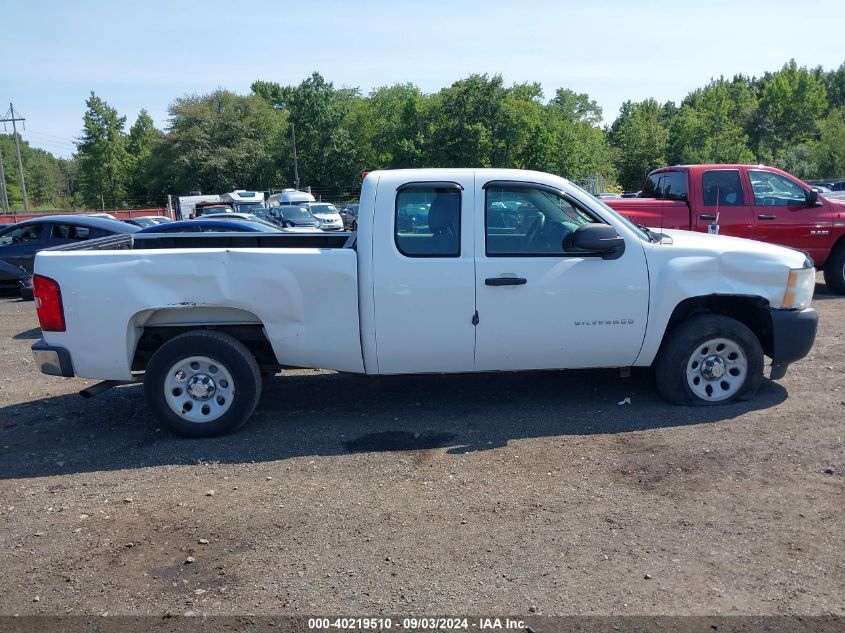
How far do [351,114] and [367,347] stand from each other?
6808 cm

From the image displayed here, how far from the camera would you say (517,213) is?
227 inches

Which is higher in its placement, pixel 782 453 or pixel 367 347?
pixel 367 347

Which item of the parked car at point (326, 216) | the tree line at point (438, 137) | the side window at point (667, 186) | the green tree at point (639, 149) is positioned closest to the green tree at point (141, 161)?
the tree line at point (438, 137)

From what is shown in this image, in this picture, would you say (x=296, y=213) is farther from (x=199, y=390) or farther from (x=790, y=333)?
(x=790, y=333)

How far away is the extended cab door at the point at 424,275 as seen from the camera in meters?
5.53

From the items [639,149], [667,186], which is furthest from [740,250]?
[639,149]

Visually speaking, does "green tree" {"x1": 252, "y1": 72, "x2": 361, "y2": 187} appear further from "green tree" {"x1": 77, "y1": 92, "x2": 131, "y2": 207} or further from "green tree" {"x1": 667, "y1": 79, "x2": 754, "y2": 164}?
A: "green tree" {"x1": 667, "y1": 79, "x2": 754, "y2": 164}

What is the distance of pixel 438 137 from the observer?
175ft

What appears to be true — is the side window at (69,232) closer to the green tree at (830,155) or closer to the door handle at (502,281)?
the door handle at (502,281)

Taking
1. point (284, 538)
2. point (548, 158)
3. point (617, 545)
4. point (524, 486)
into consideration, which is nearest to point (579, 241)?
point (524, 486)

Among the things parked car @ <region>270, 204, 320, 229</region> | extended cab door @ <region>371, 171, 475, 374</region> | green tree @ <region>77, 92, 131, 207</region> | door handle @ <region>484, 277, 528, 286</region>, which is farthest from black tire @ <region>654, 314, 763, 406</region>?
green tree @ <region>77, 92, 131, 207</region>

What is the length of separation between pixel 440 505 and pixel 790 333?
336 centimetres

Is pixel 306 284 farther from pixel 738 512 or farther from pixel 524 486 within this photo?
pixel 738 512

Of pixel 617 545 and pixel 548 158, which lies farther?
pixel 548 158
